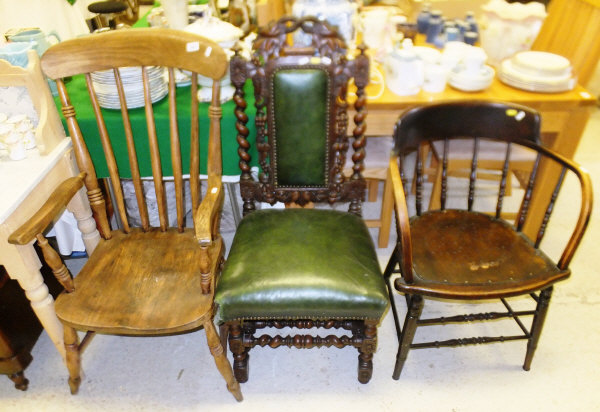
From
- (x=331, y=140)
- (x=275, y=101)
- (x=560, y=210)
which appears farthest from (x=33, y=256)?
(x=560, y=210)

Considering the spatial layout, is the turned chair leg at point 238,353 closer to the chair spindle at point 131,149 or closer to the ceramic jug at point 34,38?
the chair spindle at point 131,149

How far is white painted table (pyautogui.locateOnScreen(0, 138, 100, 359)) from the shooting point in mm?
1308

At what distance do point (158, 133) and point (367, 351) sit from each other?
1.12m

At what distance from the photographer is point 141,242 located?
1.58 meters

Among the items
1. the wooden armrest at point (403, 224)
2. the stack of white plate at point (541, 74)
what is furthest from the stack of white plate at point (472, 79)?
the wooden armrest at point (403, 224)

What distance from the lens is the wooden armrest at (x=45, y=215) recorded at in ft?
3.92

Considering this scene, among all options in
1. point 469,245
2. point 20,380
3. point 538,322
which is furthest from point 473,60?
point 20,380

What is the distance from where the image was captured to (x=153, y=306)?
133 centimetres

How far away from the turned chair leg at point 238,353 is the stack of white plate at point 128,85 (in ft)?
3.07

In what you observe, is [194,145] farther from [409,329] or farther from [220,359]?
[409,329]

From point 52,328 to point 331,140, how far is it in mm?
1172

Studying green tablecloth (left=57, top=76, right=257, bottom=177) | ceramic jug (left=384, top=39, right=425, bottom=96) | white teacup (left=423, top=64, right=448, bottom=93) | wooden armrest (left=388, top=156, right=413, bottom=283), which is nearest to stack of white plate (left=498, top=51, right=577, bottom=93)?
white teacup (left=423, top=64, right=448, bottom=93)

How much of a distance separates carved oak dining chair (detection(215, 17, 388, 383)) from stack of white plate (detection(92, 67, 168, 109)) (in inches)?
16.5

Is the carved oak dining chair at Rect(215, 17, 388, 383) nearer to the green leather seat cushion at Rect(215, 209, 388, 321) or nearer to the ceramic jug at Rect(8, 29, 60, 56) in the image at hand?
the green leather seat cushion at Rect(215, 209, 388, 321)
